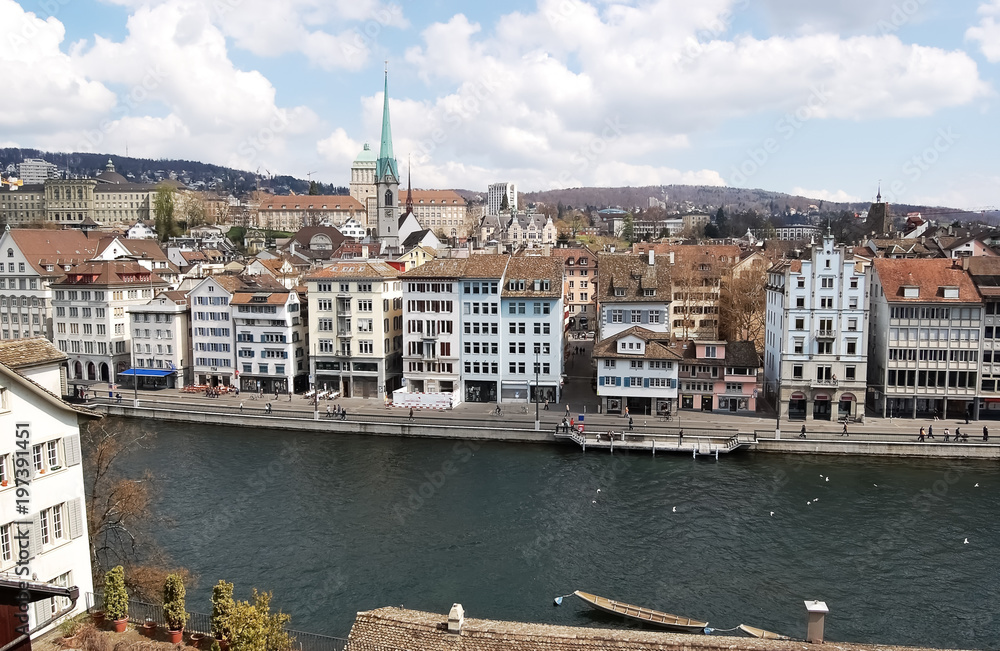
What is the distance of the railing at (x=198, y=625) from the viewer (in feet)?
83.1

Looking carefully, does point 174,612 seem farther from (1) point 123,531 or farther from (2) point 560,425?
(2) point 560,425

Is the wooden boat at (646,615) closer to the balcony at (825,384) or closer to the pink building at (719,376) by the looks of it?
the pink building at (719,376)

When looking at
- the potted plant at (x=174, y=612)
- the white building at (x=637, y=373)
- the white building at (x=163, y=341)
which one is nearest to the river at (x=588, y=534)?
the white building at (x=637, y=373)

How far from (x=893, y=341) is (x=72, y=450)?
2258 inches

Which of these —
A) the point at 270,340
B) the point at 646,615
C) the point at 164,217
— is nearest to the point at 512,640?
the point at 646,615

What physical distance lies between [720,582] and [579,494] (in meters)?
13.2

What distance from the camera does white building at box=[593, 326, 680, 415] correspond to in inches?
2440

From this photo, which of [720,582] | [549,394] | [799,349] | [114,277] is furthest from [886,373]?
[114,277]

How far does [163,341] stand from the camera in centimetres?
7900

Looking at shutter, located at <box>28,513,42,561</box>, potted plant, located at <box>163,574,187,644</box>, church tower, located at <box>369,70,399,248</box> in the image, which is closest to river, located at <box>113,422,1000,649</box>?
potted plant, located at <box>163,574,187,644</box>

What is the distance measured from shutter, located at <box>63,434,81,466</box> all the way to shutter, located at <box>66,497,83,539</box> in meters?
1.13

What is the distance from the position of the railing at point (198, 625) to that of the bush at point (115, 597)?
1689mm

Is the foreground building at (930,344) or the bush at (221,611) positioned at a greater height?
the foreground building at (930,344)

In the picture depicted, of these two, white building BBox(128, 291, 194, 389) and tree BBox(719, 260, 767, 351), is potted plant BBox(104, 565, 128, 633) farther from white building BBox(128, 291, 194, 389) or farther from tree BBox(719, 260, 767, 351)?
tree BBox(719, 260, 767, 351)
